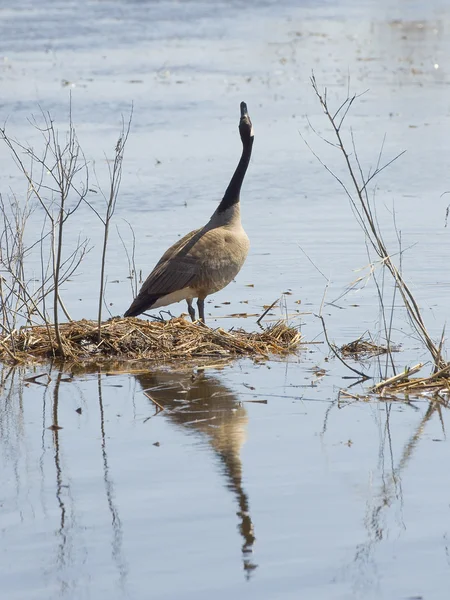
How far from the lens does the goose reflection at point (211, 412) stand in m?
5.65

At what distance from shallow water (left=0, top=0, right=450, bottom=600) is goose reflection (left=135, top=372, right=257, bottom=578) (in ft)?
0.06

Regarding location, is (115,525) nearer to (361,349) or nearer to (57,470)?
(57,470)

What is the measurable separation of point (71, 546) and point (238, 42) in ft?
82.7

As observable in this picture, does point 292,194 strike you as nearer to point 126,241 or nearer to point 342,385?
point 126,241

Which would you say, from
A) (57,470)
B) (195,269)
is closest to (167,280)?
(195,269)

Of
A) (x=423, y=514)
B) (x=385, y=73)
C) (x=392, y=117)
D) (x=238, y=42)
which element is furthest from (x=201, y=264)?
(x=238, y=42)

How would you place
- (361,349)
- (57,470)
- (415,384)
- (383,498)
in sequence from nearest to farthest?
(383,498)
(57,470)
(415,384)
(361,349)

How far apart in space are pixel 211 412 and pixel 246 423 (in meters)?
0.32

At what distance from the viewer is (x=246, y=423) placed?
655 centimetres

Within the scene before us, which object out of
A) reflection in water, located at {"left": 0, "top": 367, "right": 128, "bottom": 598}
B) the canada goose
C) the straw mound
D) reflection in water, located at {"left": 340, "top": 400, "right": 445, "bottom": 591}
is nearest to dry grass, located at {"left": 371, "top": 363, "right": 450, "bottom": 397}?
reflection in water, located at {"left": 340, "top": 400, "right": 445, "bottom": 591}

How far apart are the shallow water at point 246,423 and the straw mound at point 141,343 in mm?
344

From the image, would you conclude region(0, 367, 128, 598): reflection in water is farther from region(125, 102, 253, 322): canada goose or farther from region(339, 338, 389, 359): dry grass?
region(339, 338, 389, 359): dry grass

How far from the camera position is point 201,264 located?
28.6 feet

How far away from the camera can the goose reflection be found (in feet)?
18.5
